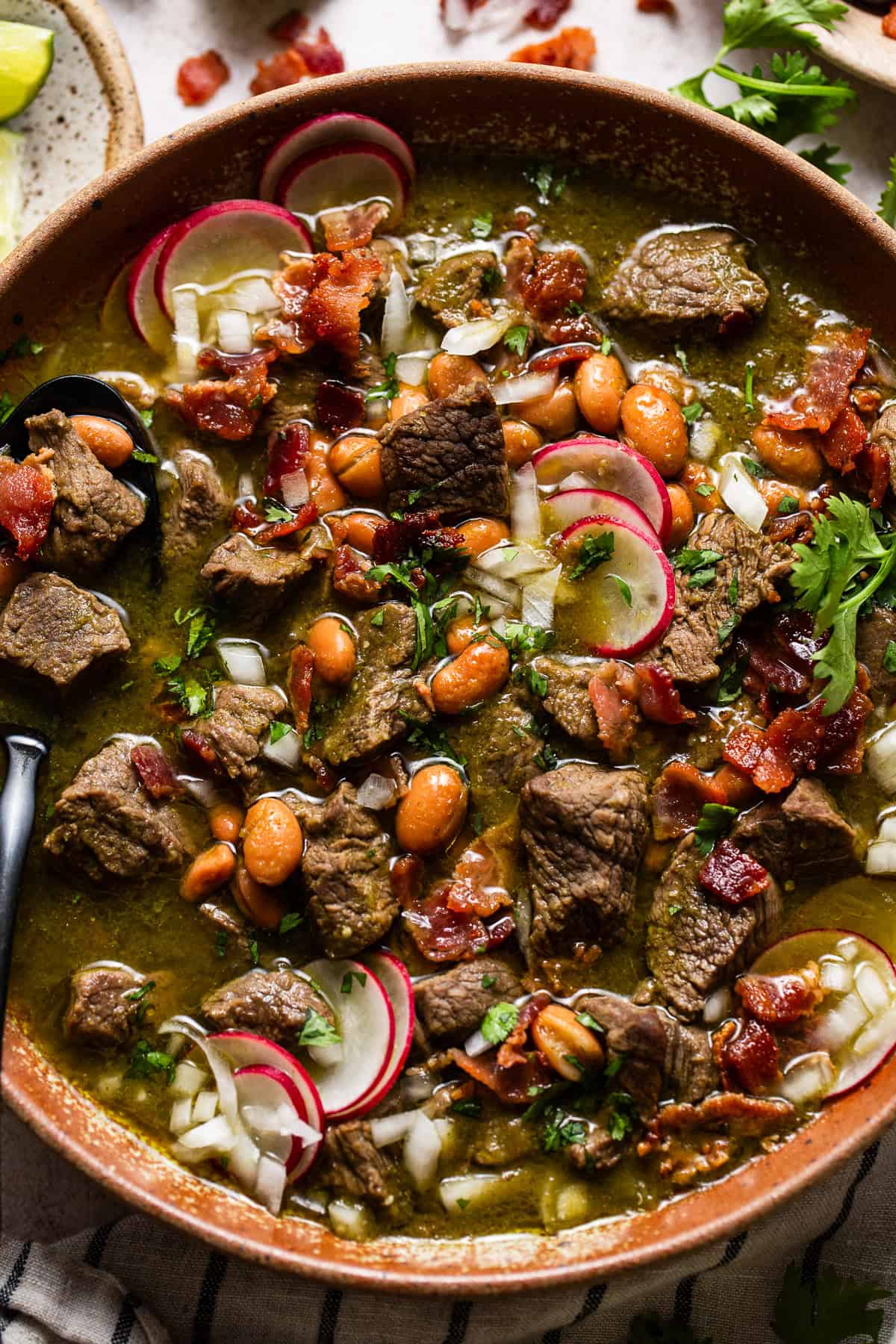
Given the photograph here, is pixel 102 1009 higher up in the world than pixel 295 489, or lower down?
lower down

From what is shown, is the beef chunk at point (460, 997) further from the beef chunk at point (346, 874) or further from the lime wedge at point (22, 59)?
the lime wedge at point (22, 59)

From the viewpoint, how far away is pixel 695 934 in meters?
3.96

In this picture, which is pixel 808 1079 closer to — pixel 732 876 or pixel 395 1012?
pixel 732 876

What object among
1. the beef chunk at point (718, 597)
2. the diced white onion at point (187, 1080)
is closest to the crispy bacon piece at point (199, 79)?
the beef chunk at point (718, 597)

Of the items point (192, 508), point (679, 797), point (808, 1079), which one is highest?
point (192, 508)

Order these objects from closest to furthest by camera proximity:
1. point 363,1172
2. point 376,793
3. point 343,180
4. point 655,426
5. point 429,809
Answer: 1. point 363,1172
2. point 429,809
3. point 376,793
4. point 655,426
5. point 343,180

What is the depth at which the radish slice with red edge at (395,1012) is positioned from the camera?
3830mm

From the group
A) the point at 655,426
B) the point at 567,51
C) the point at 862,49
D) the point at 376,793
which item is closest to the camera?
the point at 376,793

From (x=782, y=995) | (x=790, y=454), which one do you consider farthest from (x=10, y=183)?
(x=782, y=995)

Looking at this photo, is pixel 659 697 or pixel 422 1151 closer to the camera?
pixel 422 1151

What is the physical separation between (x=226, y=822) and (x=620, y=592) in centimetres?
146

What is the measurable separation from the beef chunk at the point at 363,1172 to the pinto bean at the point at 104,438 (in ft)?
7.23

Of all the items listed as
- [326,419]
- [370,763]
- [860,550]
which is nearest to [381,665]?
[370,763]

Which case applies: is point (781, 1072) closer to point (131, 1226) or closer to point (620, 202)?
point (131, 1226)
